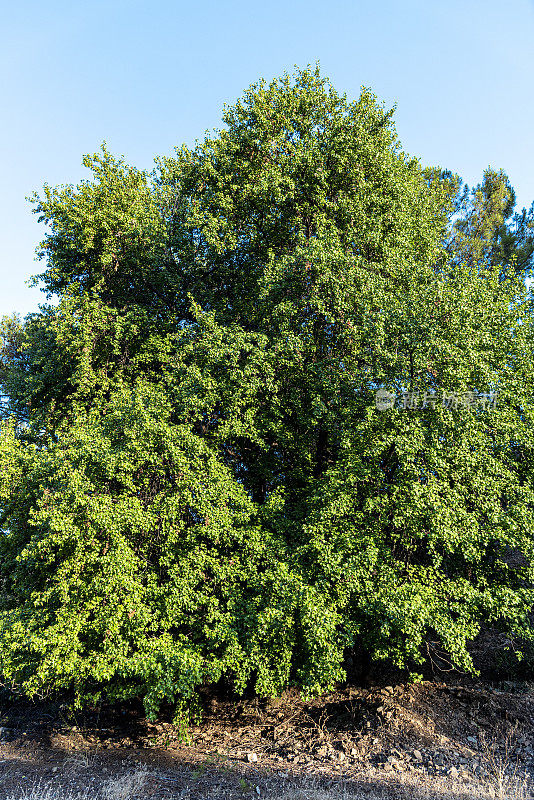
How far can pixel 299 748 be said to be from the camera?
1433 centimetres

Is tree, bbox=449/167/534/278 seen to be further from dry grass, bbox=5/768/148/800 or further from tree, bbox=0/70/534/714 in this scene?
dry grass, bbox=5/768/148/800

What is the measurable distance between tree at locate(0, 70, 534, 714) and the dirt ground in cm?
184

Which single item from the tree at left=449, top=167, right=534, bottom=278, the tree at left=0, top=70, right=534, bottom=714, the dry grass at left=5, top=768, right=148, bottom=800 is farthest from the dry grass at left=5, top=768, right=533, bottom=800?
the tree at left=449, top=167, right=534, bottom=278

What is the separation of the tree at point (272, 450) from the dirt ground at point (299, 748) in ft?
6.03

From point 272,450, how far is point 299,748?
9.00m

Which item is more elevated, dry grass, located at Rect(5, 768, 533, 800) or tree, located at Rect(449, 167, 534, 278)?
tree, located at Rect(449, 167, 534, 278)

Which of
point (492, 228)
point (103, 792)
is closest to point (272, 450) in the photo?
point (103, 792)

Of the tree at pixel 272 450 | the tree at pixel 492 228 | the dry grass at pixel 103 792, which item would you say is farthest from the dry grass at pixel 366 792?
the tree at pixel 492 228

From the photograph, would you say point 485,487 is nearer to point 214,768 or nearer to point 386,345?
point 386,345

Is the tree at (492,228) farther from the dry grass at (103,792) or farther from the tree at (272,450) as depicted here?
the dry grass at (103,792)

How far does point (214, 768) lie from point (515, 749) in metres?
7.98

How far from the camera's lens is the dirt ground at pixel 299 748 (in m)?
11.5

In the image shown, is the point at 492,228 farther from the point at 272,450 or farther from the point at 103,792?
the point at 103,792

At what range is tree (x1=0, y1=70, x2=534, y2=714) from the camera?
Result: 12.5 meters
